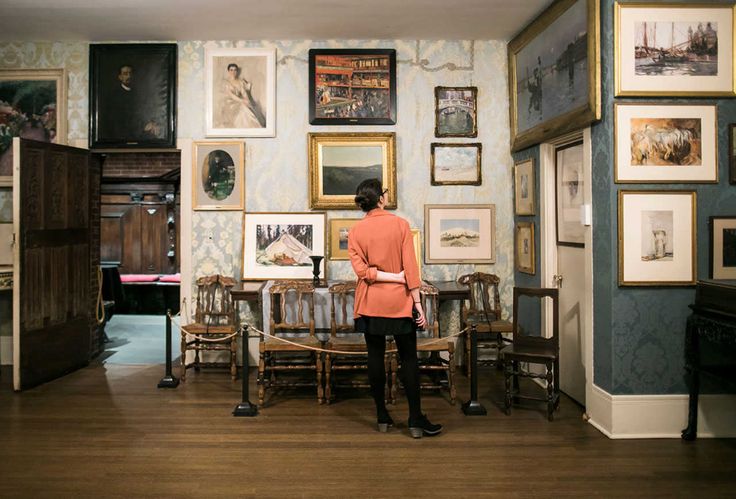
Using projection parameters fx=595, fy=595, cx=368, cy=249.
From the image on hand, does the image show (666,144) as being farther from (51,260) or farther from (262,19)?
(51,260)

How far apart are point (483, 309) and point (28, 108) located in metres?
5.67

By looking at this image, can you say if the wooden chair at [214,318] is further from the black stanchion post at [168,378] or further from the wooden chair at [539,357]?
the wooden chair at [539,357]

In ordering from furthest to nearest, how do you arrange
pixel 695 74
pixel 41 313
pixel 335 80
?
pixel 335 80
pixel 41 313
pixel 695 74

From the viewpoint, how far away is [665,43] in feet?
14.6

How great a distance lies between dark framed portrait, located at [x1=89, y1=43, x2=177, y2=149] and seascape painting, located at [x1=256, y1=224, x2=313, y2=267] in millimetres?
1483

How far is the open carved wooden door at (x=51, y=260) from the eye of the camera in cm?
573

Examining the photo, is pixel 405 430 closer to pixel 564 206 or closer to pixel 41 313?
pixel 564 206

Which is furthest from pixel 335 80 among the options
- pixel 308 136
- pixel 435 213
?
pixel 435 213

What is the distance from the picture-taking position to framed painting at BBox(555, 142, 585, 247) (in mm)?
5281

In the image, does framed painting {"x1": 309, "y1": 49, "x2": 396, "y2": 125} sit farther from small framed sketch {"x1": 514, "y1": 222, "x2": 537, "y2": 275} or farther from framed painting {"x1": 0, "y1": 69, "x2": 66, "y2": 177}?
framed painting {"x1": 0, "y1": 69, "x2": 66, "y2": 177}

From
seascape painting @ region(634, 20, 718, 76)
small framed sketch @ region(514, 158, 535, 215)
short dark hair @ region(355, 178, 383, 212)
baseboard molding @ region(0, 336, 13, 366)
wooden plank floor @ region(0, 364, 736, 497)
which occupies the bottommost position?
wooden plank floor @ region(0, 364, 736, 497)

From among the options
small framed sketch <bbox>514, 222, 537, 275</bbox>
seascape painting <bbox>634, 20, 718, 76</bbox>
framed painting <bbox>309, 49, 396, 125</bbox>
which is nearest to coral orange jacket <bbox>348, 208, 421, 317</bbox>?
seascape painting <bbox>634, 20, 718, 76</bbox>

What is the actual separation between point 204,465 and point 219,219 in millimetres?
3420

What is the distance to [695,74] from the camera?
174 inches
